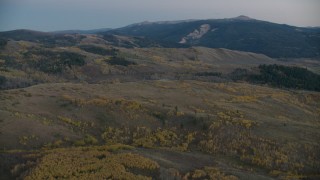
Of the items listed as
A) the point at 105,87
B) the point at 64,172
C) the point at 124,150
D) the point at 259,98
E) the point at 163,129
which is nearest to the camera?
the point at 64,172

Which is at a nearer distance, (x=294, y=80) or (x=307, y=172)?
(x=307, y=172)

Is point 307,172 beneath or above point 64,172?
beneath

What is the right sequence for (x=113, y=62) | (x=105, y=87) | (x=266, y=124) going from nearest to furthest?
(x=266, y=124)
(x=105, y=87)
(x=113, y=62)

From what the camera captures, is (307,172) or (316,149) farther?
(316,149)

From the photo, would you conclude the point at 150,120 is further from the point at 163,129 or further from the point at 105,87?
the point at 105,87

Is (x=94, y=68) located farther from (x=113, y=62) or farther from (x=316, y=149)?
(x=316, y=149)

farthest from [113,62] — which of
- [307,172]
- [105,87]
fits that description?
[307,172]

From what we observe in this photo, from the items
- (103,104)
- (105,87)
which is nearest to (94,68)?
(105,87)

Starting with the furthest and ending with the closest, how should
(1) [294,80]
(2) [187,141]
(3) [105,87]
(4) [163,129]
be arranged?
1. (1) [294,80]
2. (3) [105,87]
3. (4) [163,129]
4. (2) [187,141]

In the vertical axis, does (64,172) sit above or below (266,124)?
above
